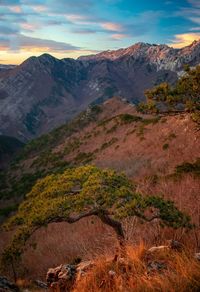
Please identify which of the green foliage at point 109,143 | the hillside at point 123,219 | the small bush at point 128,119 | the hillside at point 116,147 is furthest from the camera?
the small bush at point 128,119

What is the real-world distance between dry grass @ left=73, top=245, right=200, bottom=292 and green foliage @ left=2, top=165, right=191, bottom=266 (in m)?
2.93

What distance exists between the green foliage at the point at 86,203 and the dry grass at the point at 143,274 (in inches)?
115

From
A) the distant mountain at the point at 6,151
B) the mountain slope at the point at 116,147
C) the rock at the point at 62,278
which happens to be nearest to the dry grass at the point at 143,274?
the rock at the point at 62,278

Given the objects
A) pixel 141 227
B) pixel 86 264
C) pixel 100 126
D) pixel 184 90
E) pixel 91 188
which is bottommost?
pixel 100 126

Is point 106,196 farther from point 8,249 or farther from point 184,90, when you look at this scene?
point 184,90

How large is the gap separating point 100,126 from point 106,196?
78.2m

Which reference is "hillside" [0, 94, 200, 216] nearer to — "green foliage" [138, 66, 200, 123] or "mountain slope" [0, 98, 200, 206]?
"mountain slope" [0, 98, 200, 206]

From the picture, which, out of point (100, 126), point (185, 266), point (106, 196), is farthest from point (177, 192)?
point (100, 126)

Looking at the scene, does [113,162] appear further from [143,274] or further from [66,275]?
[143,274]

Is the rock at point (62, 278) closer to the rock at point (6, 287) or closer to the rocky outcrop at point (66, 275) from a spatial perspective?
the rocky outcrop at point (66, 275)

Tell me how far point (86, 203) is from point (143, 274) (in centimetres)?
513

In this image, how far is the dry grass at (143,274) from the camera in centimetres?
809

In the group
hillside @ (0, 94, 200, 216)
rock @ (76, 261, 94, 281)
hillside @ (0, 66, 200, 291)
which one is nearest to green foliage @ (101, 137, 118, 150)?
hillside @ (0, 94, 200, 216)

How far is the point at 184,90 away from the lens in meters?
18.2
